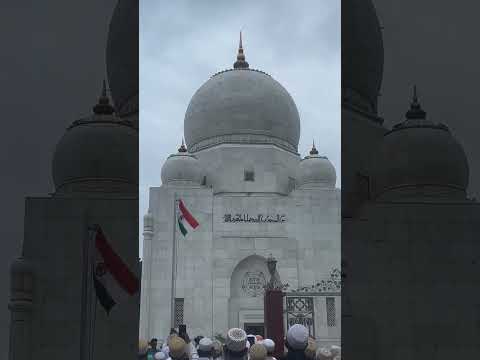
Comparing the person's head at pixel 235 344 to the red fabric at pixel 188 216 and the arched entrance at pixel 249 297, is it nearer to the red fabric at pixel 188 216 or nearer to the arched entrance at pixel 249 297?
the arched entrance at pixel 249 297

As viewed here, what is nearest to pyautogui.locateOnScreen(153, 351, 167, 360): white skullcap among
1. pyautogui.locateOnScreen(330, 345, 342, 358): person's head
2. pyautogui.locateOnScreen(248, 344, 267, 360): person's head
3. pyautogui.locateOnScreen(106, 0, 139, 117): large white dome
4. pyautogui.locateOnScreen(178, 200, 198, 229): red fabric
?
pyautogui.locateOnScreen(248, 344, 267, 360): person's head

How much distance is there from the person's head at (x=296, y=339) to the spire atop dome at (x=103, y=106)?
9.26ft

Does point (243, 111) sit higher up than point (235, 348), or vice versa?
point (243, 111)

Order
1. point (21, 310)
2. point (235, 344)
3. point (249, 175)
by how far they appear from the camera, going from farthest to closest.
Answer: point (21, 310) < point (249, 175) < point (235, 344)

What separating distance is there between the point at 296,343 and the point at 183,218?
1425 mm

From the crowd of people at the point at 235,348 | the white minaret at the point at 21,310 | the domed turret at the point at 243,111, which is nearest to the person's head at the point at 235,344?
the crowd of people at the point at 235,348

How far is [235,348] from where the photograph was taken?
638cm

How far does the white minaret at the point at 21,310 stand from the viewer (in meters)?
7.77

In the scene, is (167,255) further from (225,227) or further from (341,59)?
(341,59)

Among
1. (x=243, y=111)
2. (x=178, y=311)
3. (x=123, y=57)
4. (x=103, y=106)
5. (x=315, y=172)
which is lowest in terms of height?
(x=178, y=311)

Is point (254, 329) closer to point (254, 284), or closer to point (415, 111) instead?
point (254, 284)

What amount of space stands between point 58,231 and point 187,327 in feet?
6.28

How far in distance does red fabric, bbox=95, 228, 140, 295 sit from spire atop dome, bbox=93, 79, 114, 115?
48.0 inches

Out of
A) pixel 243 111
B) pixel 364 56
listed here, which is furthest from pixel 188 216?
pixel 364 56
